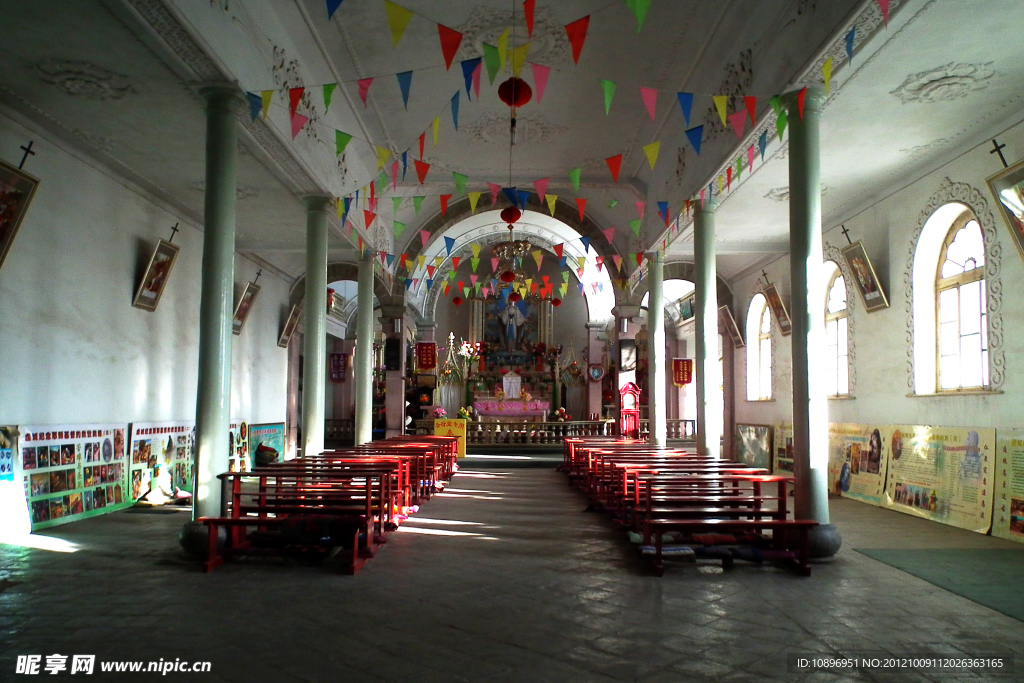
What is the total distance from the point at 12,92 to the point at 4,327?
2.50 metres

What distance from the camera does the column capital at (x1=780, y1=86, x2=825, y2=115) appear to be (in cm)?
624

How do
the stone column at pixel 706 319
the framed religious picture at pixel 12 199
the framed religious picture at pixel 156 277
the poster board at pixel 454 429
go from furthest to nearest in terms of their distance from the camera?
1. the poster board at pixel 454 429
2. the stone column at pixel 706 319
3. the framed religious picture at pixel 156 277
4. the framed religious picture at pixel 12 199

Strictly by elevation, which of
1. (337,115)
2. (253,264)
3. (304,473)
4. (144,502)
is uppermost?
(337,115)

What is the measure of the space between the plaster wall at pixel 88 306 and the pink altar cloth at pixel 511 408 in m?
9.47

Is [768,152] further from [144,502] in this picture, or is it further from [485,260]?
[485,260]

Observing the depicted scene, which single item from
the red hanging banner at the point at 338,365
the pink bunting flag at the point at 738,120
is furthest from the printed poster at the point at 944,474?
the red hanging banner at the point at 338,365

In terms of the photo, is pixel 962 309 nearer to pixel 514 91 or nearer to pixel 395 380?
pixel 514 91

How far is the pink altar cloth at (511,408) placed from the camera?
64.2 feet

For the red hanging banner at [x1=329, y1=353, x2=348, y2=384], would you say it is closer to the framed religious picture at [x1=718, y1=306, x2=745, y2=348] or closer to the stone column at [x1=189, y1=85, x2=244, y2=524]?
Result: the framed religious picture at [x1=718, y1=306, x2=745, y2=348]

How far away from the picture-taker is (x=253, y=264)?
14430 mm

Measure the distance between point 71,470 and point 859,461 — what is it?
11296mm

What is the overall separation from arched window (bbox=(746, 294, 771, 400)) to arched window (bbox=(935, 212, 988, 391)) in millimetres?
5948

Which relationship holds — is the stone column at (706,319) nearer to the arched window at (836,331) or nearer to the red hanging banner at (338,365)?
the arched window at (836,331)

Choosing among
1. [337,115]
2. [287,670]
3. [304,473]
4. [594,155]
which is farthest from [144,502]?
[594,155]
